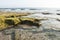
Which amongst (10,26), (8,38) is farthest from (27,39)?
(10,26)

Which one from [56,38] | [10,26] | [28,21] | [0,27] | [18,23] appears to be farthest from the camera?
[28,21]

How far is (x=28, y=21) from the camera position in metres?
15.4

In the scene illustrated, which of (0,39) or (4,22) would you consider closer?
(0,39)

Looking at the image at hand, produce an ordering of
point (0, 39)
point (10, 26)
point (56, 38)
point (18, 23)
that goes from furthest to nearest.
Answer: point (18, 23) → point (10, 26) → point (56, 38) → point (0, 39)

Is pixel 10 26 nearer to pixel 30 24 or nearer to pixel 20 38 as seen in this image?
pixel 30 24

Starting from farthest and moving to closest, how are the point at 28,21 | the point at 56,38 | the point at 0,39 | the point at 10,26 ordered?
the point at 28,21 < the point at 10,26 < the point at 56,38 < the point at 0,39

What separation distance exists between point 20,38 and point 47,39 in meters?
1.88

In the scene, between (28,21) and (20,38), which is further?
(28,21)

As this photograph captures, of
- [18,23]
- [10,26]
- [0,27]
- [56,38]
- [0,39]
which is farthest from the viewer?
[18,23]

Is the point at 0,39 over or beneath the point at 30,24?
over

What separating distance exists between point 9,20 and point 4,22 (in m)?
0.72

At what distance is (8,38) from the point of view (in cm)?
894

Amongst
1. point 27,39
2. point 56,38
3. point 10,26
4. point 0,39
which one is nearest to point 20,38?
point 27,39

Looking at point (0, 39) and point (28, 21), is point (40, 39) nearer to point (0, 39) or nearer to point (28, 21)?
point (0, 39)
